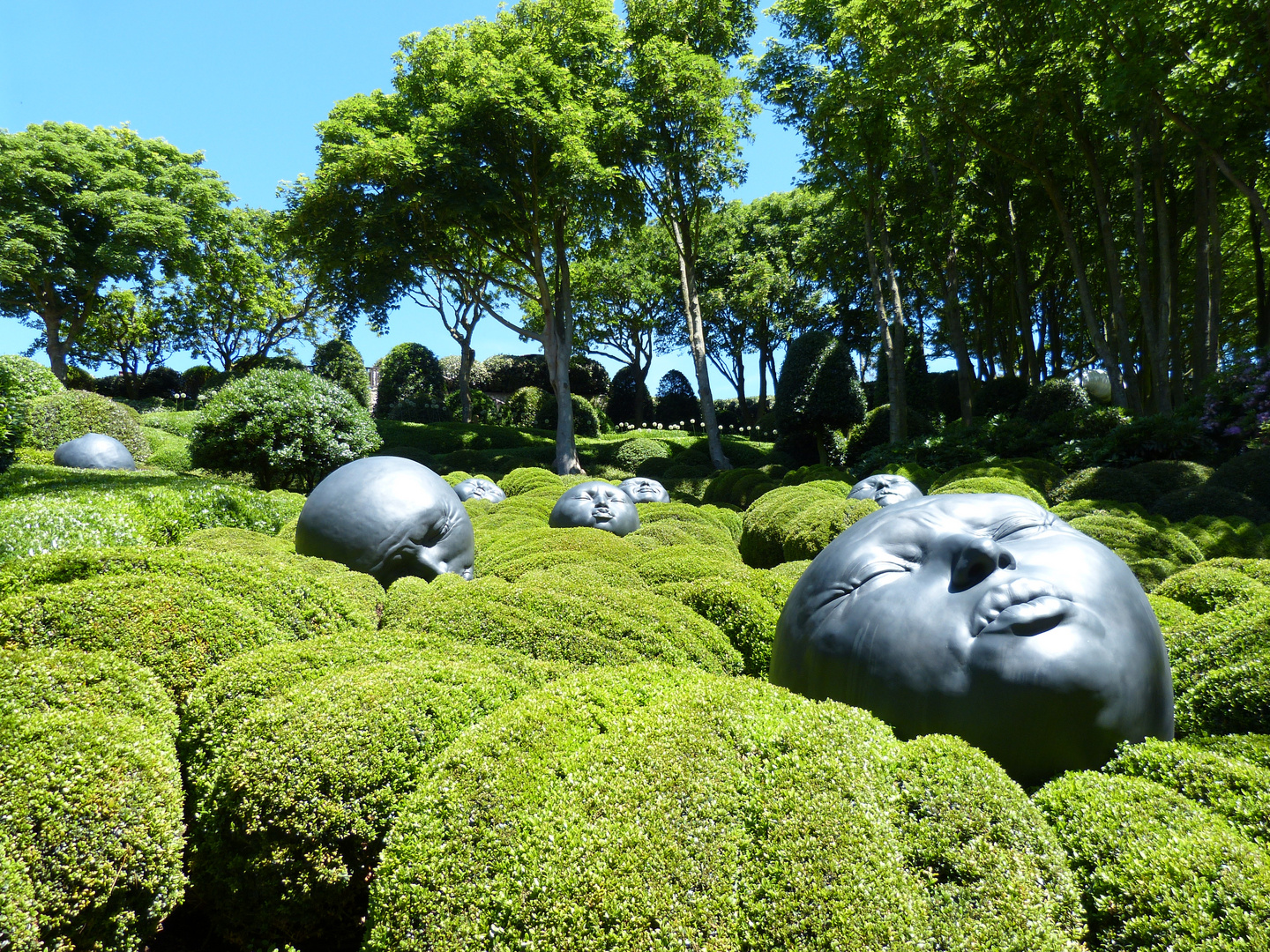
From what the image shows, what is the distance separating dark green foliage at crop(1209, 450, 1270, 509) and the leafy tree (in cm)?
3503

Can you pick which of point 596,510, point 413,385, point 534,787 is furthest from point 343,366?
point 534,787

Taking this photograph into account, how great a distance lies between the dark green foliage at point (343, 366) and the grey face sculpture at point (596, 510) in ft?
77.0

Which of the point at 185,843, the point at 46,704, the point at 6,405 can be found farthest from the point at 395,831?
the point at 6,405

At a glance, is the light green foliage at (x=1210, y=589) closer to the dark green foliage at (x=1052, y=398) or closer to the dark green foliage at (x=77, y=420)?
the dark green foliage at (x=1052, y=398)

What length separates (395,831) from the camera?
281 cm

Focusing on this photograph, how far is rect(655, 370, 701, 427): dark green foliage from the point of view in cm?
3572

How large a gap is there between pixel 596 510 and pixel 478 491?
410cm

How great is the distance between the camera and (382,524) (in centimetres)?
684

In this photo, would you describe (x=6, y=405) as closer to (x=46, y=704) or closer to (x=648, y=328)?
(x=46, y=704)

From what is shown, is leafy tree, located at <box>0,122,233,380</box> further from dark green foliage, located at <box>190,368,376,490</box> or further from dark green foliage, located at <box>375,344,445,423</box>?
dark green foliage, located at <box>190,368,376,490</box>

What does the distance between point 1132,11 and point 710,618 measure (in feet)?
43.0

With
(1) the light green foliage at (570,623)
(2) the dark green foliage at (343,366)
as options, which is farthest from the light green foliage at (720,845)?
(2) the dark green foliage at (343,366)

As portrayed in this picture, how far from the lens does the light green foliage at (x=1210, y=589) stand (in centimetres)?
514

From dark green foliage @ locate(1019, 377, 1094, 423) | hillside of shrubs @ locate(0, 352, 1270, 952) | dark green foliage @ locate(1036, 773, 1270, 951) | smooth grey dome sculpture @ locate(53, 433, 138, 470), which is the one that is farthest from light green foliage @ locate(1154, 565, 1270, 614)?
smooth grey dome sculpture @ locate(53, 433, 138, 470)
